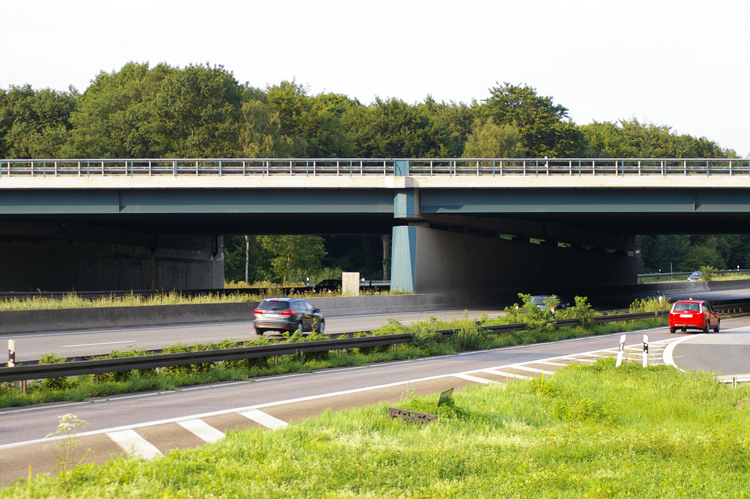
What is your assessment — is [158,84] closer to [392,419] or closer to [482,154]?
[482,154]

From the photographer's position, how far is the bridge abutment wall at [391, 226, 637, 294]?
40.9 m

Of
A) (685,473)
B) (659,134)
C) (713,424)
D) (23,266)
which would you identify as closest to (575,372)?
(713,424)

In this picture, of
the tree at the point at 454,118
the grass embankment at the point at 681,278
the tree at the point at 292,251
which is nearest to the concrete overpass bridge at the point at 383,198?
the tree at the point at 292,251

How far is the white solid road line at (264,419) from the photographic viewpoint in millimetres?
10266

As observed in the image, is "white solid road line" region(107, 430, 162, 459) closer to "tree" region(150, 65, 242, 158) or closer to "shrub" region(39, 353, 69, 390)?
"shrub" region(39, 353, 69, 390)

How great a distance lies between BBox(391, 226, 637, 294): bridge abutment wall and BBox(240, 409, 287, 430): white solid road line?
2932 cm

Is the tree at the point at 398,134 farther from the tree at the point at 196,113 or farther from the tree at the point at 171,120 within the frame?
the tree at the point at 196,113

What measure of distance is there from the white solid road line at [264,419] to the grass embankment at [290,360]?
3.47 meters

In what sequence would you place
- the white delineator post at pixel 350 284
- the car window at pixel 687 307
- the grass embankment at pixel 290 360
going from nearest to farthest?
the grass embankment at pixel 290 360 < the car window at pixel 687 307 < the white delineator post at pixel 350 284

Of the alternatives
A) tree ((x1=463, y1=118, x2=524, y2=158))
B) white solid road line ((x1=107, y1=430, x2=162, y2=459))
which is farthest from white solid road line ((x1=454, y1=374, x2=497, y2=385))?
tree ((x1=463, y1=118, x2=524, y2=158))

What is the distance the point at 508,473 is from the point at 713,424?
4.86m

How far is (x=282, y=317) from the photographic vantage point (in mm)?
22969

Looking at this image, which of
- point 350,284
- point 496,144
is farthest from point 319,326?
point 496,144

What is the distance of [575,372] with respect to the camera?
1552 cm
